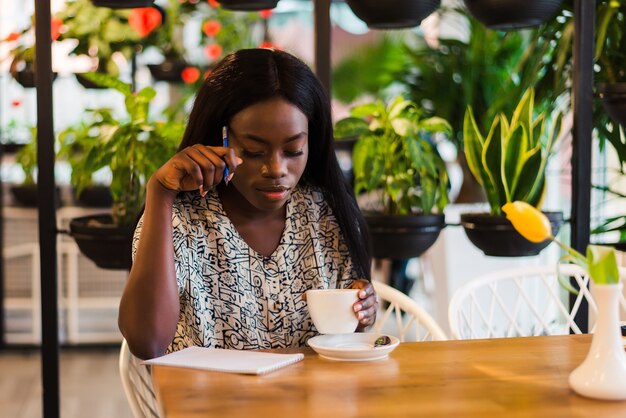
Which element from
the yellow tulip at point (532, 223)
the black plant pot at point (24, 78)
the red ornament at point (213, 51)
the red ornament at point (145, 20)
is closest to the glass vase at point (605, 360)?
the yellow tulip at point (532, 223)

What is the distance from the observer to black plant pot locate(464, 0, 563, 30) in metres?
2.34

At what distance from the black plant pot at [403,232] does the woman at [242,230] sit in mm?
644

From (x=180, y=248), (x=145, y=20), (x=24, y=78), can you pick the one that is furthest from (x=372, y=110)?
(x=145, y=20)

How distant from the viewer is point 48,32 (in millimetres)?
2293

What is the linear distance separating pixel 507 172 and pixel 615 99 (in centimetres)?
32

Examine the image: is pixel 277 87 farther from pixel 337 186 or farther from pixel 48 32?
pixel 48 32

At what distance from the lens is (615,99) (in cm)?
237

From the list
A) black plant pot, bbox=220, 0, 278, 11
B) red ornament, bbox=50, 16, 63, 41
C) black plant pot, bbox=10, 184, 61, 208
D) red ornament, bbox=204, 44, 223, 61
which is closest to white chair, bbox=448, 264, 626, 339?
black plant pot, bbox=220, 0, 278, 11

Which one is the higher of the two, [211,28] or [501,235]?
[211,28]

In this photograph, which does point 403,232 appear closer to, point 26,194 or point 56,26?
point 56,26

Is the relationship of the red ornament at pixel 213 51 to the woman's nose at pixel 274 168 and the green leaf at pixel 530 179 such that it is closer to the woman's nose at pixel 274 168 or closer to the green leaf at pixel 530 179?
the green leaf at pixel 530 179

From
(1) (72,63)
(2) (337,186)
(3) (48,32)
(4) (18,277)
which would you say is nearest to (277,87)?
(2) (337,186)

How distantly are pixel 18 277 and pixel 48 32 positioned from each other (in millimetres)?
2761

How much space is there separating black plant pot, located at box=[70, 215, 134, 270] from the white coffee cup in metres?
1.05
